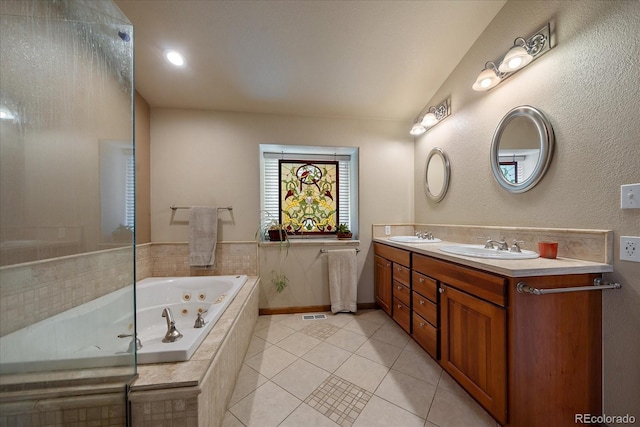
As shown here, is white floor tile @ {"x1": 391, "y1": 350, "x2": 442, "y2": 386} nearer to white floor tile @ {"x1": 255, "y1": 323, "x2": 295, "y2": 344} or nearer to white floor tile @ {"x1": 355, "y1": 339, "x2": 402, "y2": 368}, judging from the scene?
white floor tile @ {"x1": 355, "y1": 339, "x2": 402, "y2": 368}

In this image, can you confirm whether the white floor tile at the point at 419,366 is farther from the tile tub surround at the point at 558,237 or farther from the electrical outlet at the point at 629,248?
the electrical outlet at the point at 629,248

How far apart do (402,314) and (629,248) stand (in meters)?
1.45

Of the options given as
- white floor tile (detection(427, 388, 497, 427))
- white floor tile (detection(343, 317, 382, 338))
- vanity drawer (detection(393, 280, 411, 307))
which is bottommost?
white floor tile (detection(343, 317, 382, 338))

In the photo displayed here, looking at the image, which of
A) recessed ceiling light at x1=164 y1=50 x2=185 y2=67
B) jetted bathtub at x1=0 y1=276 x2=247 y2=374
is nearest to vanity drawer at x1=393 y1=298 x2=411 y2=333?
jetted bathtub at x1=0 y1=276 x2=247 y2=374

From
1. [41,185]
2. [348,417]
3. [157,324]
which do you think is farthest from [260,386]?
[41,185]

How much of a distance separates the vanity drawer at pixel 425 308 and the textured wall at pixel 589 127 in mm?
763

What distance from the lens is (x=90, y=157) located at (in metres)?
0.98

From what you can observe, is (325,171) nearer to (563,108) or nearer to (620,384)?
(563,108)

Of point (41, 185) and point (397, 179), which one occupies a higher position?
point (397, 179)

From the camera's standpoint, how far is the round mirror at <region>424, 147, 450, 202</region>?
219cm

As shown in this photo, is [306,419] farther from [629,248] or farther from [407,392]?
[629,248]

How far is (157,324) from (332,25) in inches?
109

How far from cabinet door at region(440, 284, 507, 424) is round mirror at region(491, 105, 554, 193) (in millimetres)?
859

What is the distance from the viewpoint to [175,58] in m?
1.79
